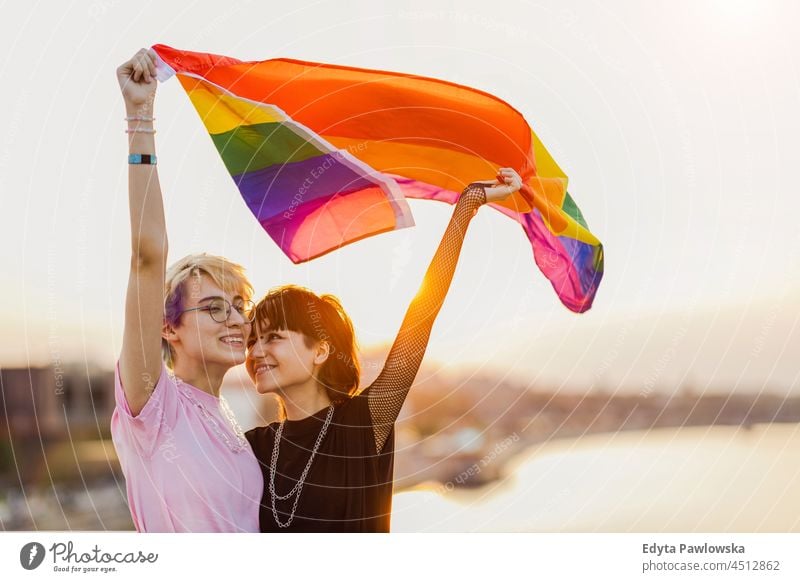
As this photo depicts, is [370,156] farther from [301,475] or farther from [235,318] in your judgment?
[301,475]

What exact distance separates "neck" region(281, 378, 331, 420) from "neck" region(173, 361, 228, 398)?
0.83 feet

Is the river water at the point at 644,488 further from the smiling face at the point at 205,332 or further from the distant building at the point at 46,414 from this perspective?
the distant building at the point at 46,414

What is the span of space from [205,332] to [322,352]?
15.4 inches

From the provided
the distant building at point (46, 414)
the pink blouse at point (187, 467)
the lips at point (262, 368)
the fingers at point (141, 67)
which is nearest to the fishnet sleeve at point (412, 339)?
the lips at point (262, 368)

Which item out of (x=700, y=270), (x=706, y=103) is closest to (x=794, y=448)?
(x=700, y=270)

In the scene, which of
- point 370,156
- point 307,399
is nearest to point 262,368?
point 307,399

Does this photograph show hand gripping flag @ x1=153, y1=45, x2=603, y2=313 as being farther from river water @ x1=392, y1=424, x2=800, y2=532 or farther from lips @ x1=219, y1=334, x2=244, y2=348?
river water @ x1=392, y1=424, x2=800, y2=532

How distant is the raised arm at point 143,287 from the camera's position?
2799 mm

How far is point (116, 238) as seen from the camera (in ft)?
10.9

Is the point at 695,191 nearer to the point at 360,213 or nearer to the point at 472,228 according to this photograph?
the point at 472,228

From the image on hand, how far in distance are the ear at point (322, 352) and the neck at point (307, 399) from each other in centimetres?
7

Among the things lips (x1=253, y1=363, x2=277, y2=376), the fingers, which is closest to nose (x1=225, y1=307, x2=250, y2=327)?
lips (x1=253, y1=363, x2=277, y2=376)

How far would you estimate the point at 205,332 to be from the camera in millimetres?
3072

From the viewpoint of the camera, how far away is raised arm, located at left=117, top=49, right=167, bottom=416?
2799 millimetres
